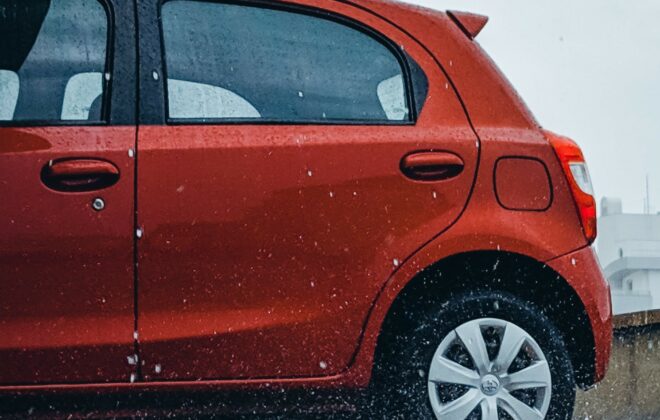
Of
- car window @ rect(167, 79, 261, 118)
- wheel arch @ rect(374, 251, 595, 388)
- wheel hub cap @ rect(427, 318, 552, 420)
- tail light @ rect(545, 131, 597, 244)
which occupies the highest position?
car window @ rect(167, 79, 261, 118)

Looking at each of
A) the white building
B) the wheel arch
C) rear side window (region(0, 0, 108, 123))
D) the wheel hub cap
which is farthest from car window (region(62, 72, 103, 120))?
the white building

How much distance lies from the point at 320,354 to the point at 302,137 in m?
0.74

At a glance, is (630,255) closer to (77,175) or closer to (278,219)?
(278,219)

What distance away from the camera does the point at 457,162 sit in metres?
3.79

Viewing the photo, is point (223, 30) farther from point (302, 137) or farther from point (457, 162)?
point (457, 162)

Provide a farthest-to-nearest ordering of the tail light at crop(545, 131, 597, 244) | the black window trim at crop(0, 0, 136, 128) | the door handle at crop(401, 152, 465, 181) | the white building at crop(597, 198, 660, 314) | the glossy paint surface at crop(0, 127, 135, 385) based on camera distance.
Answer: the white building at crop(597, 198, 660, 314), the tail light at crop(545, 131, 597, 244), the door handle at crop(401, 152, 465, 181), the black window trim at crop(0, 0, 136, 128), the glossy paint surface at crop(0, 127, 135, 385)

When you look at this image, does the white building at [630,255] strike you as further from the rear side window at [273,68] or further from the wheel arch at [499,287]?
the rear side window at [273,68]

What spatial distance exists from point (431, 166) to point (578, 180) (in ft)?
1.90

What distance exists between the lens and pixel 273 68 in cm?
383

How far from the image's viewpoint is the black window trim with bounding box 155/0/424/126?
3711 millimetres

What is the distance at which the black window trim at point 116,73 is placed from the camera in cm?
364

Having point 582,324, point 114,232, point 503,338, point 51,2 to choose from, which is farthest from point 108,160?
point 582,324

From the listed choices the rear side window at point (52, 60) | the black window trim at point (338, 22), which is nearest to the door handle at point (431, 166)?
the black window trim at point (338, 22)

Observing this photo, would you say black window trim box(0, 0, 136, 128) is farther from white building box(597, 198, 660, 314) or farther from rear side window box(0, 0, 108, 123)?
white building box(597, 198, 660, 314)
